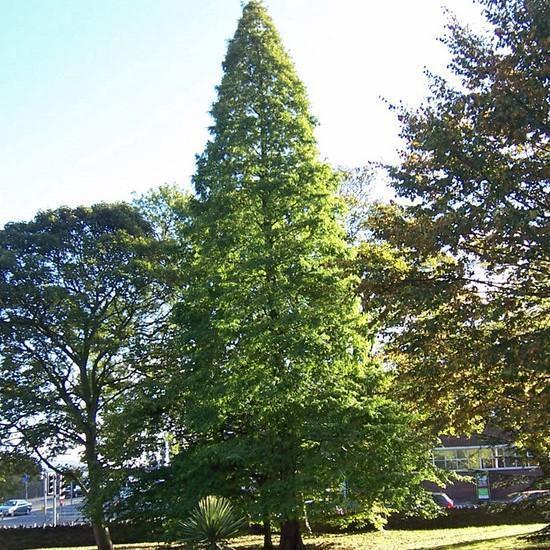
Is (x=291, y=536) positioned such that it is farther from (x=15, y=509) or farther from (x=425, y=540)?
(x=15, y=509)

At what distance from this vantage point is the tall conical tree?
56.6ft

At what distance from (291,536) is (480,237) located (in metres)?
11.0

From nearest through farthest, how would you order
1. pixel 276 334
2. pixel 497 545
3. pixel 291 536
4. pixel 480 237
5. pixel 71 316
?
pixel 480 237, pixel 497 545, pixel 276 334, pixel 291 536, pixel 71 316

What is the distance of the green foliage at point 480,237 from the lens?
10992 mm

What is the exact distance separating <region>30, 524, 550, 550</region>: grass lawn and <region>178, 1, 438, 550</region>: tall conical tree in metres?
2.43

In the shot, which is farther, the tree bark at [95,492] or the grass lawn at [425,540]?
the tree bark at [95,492]

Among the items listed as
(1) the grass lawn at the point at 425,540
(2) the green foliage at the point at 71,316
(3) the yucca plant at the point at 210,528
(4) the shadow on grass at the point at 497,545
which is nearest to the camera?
(3) the yucca plant at the point at 210,528

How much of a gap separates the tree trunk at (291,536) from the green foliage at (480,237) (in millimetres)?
7262

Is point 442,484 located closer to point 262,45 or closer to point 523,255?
point 523,255

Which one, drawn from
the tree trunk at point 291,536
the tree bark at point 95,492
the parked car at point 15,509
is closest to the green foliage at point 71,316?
the tree bark at point 95,492

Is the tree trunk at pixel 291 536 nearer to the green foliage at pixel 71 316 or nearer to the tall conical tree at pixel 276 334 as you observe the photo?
the tall conical tree at pixel 276 334

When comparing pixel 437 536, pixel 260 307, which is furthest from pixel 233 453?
pixel 437 536

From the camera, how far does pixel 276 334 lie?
17828 mm

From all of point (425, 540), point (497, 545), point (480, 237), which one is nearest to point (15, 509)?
point (425, 540)
